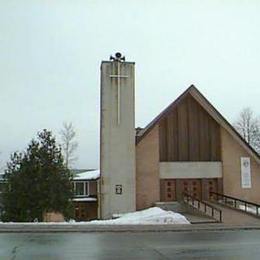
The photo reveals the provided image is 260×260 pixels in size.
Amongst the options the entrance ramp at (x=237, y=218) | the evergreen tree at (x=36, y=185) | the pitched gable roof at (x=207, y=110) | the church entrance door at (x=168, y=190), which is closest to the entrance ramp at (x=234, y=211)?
the entrance ramp at (x=237, y=218)

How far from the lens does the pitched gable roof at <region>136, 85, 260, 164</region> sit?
33.6 meters

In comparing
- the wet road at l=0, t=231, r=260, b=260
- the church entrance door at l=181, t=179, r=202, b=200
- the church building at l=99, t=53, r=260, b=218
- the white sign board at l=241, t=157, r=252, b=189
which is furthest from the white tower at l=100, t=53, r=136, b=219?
the wet road at l=0, t=231, r=260, b=260

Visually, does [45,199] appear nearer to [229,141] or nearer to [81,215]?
[81,215]

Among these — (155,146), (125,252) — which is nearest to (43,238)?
(125,252)

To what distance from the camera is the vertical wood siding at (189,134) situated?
112 feet

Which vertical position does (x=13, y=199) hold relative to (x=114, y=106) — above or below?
below

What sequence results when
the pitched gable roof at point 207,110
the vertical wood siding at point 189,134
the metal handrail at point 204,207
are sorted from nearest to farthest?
the metal handrail at point 204,207, the pitched gable roof at point 207,110, the vertical wood siding at point 189,134

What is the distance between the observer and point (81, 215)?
3700 centimetres

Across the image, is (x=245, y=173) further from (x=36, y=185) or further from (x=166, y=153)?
(x=36, y=185)

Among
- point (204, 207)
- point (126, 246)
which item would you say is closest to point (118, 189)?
point (204, 207)

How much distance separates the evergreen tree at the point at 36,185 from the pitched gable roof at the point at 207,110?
834cm

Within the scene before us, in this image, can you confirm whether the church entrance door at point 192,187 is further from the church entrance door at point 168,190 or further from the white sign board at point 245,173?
the white sign board at point 245,173

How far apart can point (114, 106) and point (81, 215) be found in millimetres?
10294

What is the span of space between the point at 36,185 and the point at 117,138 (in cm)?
752
